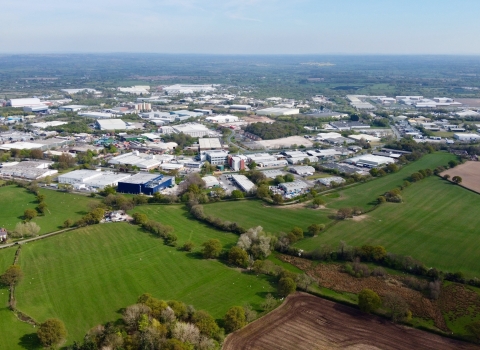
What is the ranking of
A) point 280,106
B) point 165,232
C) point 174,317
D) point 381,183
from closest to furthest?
point 174,317 < point 165,232 < point 381,183 < point 280,106

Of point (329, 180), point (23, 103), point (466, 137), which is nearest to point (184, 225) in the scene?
point (329, 180)

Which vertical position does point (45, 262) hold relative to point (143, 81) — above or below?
below

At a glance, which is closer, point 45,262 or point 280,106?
point 45,262

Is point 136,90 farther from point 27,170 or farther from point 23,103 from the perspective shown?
point 27,170

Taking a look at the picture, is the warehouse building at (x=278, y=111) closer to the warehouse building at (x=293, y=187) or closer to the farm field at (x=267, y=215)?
the warehouse building at (x=293, y=187)

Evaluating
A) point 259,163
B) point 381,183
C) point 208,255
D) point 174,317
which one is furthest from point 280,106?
point 174,317

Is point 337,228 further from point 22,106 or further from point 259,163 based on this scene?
point 22,106

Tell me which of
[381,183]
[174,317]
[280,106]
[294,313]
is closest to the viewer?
[174,317]
